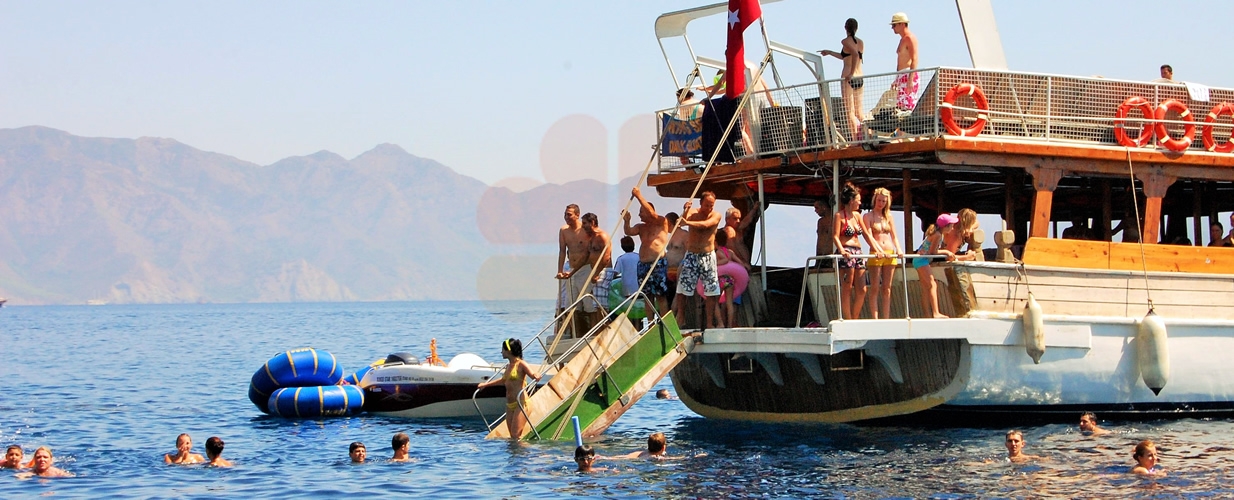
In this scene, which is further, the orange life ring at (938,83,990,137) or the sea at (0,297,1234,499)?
the orange life ring at (938,83,990,137)

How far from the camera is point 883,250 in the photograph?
54.7 feet

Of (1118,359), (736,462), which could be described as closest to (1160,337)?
(1118,359)

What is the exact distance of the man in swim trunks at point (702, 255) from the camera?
56.5ft

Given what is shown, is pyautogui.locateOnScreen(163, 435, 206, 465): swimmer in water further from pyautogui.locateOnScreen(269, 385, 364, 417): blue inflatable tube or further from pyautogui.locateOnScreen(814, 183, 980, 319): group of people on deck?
pyautogui.locateOnScreen(814, 183, 980, 319): group of people on deck

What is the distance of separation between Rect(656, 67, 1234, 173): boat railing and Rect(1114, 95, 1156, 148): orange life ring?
0.03m

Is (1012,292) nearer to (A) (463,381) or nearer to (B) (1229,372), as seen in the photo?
(B) (1229,372)

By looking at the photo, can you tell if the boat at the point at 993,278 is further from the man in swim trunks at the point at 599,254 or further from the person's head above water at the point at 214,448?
the person's head above water at the point at 214,448

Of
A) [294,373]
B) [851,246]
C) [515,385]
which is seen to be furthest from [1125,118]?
[294,373]

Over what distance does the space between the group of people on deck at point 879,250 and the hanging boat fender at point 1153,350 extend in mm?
2377

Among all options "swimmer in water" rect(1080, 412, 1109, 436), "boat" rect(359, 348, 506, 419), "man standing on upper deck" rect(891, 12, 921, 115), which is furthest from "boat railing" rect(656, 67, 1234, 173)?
"boat" rect(359, 348, 506, 419)

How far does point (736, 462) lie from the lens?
16.3 metres

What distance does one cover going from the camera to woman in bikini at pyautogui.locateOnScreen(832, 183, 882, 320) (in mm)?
16453

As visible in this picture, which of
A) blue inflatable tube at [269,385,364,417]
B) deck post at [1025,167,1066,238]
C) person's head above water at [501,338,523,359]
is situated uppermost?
deck post at [1025,167,1066,238]

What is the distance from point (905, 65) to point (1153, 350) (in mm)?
4482
